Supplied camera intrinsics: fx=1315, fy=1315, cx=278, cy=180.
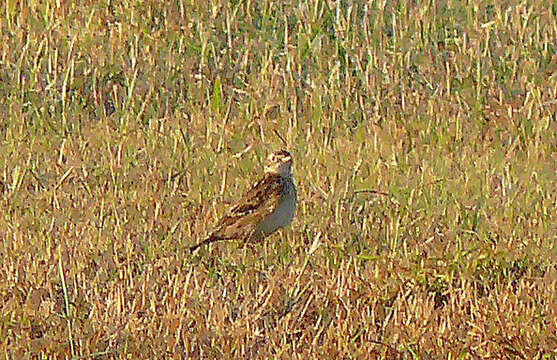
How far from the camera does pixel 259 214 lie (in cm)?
720

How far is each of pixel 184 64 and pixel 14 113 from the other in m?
1.46

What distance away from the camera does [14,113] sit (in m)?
9.52

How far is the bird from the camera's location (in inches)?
281

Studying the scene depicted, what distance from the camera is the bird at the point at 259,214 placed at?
7.14 m

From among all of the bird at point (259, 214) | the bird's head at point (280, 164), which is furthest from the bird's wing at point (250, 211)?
the bird's head at point (280, 164)

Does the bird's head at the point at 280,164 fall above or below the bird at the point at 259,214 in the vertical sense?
above

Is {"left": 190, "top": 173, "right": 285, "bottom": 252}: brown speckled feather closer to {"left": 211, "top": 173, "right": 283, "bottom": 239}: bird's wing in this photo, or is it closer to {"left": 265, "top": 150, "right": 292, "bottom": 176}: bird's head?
{"left": 211, "top": 173, "right": 283, "bottom": 239}: bird's wing

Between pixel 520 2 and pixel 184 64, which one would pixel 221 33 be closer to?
pixel 184 64

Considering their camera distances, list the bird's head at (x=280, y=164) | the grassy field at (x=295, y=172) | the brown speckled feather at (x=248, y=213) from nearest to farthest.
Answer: the grassy field at (x=295, y=172), the brown speckled feather at (x=248, y=213), the bird's head at (x=280, y=164)

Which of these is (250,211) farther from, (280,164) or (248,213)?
(280,164)

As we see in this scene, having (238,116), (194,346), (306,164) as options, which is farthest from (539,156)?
(194,346)

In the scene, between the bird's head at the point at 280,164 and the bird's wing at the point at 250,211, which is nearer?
the bird's wing at the point at 250,211

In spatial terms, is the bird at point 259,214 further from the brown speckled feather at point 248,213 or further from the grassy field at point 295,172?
the grassy field at point 295,172

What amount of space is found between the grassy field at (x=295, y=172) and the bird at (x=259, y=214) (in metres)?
0.13
